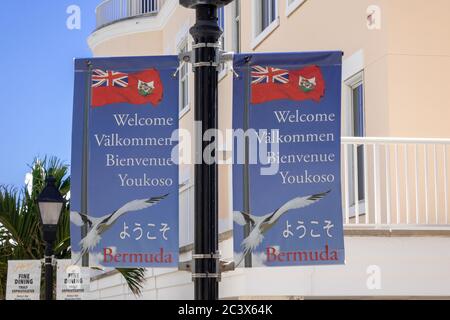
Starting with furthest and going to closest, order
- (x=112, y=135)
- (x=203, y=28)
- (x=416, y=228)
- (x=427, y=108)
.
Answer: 1. (x=427, y=108)
2. (x=416, y=228)
3. (x=112, y=135)
4. (x=203, y=28)

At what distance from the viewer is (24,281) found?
12875 millimetres

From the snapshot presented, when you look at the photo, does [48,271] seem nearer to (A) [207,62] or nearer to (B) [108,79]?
(B) [108,79]

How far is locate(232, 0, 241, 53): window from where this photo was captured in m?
17.7

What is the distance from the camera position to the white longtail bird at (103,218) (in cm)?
618

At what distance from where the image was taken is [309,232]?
6.29 m

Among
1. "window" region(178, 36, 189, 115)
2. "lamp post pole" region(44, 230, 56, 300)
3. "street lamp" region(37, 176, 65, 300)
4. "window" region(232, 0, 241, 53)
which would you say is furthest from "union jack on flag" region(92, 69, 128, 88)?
"window" region(178, 36, 189, 115)

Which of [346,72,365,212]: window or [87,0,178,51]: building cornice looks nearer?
[346,72,365,212]: window

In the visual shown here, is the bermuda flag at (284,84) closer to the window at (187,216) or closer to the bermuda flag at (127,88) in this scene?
the bermuda flag at (127,88)

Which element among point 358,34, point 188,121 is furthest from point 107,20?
point 358,34

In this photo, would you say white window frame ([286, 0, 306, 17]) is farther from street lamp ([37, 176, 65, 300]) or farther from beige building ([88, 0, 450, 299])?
street lamp ([37, 176, 65, 300])

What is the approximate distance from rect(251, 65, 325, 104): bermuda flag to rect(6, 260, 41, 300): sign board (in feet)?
24.4

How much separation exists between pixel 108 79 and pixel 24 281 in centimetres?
713
